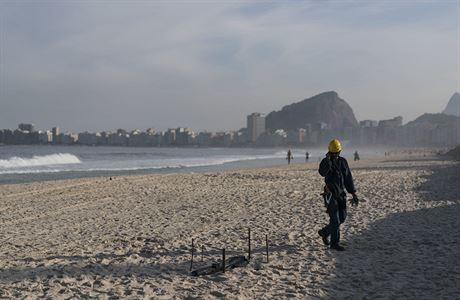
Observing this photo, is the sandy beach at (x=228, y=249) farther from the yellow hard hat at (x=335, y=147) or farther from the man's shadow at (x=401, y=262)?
the yellow hard hat at (x=335, y=147)

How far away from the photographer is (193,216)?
36.3 feet

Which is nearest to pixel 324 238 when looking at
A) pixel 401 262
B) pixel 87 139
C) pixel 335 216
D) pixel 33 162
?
pixel 335 216

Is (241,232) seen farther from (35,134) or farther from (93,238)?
(35,134)

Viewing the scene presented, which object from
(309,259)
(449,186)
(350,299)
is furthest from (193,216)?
(449,186)

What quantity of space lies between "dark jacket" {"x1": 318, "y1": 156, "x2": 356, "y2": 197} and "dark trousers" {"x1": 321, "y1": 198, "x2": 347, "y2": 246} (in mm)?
132

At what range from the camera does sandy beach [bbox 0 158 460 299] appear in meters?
5.34

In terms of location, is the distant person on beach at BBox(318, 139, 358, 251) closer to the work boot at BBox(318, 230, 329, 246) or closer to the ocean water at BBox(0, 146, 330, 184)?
the work boot at BBox(318, 230, 329, 246)

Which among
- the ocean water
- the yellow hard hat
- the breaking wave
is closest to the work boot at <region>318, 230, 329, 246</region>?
the yellow hard hat

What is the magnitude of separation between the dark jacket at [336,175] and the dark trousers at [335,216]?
13 centimetres

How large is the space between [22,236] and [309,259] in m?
5.71

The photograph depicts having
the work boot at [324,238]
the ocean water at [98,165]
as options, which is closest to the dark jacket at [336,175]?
the work boot at [324,238]

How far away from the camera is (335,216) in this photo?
22.9 feet

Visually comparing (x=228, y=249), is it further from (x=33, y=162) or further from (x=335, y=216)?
(x=33, y=162)

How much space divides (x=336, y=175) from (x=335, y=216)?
0.67 metres
